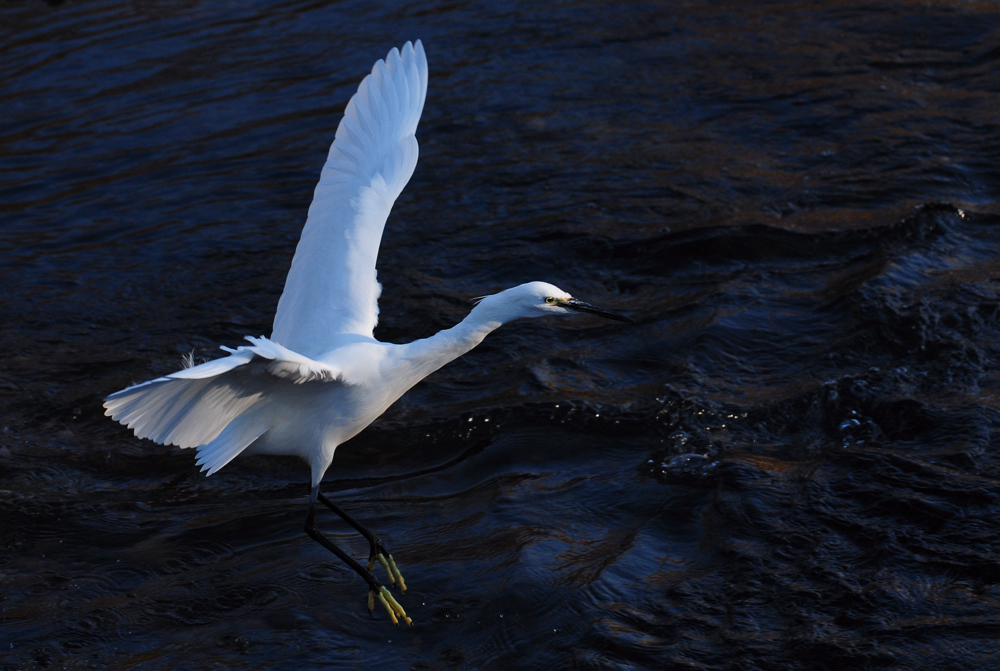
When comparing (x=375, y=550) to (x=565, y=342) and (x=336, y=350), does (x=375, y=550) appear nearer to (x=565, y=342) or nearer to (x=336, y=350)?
(x=336, y=350)

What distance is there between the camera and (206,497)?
5324 millimetres

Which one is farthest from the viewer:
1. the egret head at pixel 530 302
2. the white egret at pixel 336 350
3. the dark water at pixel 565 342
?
the egret head at pixel 530 302

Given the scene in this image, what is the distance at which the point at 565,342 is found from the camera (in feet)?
20.8

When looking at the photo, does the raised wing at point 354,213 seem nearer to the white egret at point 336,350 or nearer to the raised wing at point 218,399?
the white egret at point 336,350

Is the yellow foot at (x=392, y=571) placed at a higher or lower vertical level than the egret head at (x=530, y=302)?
lower

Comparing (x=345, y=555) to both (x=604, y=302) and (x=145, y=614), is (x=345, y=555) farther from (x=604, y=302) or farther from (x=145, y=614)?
(x=604, y=302)

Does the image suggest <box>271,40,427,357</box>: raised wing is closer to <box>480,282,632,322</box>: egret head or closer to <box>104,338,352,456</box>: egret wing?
<box>104,338,352,456</box>: egret wing

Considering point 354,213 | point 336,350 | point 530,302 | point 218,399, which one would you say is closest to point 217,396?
point 218,399

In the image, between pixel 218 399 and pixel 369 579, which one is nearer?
pixel 218 399

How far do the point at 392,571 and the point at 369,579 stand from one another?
6.2 inches

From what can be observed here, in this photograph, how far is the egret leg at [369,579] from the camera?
4.34 metres

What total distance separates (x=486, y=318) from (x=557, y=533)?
106 cm

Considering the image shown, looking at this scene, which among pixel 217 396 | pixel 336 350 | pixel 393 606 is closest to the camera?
pixel 217 396

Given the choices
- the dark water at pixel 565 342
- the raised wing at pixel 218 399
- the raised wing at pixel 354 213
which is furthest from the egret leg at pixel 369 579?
the raised wing at pixel 354 213
